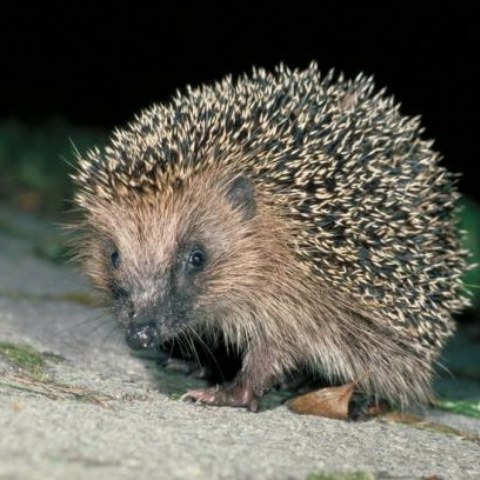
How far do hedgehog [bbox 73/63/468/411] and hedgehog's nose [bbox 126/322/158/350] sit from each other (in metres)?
0.16

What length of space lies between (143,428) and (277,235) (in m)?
1.45

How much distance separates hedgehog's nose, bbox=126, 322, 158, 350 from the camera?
4.27 metres

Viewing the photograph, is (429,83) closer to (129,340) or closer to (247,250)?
(247,250)

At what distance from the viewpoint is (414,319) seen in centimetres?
485

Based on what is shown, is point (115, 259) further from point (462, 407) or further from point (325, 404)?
point (462, 407)

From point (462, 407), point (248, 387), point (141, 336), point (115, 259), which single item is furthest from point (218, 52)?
point (141, 336)

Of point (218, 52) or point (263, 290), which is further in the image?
point (218, 52)

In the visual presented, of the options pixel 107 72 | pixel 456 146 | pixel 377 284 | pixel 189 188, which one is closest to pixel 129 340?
pixel 189 188

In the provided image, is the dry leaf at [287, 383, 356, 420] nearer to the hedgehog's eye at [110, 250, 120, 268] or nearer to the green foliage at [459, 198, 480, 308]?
the hedgehog's eye at [110, 250, 120, 268]

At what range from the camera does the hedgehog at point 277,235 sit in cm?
463

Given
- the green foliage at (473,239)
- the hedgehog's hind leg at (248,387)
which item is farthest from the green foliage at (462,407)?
the green foliage at (473,239)

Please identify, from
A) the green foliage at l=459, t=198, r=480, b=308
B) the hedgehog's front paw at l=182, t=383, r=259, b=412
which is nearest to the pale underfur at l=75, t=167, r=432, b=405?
the hedgehog's front paw at l=182, t=383, r=259, b=412

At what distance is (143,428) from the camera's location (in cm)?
352

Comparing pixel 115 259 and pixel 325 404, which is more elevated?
pixel 115 259
